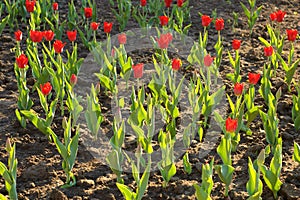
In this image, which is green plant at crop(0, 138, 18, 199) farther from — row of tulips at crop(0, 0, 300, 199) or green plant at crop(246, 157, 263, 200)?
green plant at crop(246, 157, 263, 200)

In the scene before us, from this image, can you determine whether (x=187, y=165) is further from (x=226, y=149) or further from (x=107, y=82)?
(x=107, y=82)

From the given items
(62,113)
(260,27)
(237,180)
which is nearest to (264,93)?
(237,180)

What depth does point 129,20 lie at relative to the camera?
223 inches

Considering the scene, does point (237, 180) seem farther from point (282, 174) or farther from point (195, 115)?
point (195, 115)

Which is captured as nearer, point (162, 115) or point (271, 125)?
point (271, 125)

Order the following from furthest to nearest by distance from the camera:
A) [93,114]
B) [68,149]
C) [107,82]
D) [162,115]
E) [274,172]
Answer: [107,82]
[162,115]
[93,114]
[68,149]
[274,172]

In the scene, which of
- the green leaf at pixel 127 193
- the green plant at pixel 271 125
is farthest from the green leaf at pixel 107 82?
the green leaf at pixel 127 193

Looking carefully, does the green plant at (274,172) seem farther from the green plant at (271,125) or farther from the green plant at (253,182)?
the green plant at (271,125)

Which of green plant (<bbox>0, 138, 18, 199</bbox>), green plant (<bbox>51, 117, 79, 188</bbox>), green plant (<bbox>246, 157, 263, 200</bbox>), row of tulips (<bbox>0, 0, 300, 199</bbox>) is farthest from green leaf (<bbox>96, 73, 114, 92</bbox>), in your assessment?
green plant (<bbox>246, 157, 263, 200</bbox>)

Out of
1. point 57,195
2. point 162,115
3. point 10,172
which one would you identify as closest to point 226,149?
point 162,115

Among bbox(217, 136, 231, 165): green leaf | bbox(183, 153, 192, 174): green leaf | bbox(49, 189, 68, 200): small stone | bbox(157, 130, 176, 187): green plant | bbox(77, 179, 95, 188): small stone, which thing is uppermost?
bbox(217, 136, 231, 165): green leaf

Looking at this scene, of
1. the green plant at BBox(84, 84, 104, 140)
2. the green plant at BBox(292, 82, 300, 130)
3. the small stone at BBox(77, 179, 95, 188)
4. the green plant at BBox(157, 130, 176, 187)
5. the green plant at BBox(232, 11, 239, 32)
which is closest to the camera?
the green plant at BBox(157, 130, 176, 187)

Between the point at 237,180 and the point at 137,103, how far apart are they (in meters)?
0.75

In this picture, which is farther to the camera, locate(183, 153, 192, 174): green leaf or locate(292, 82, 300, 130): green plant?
locate(292, 82, 300, 130): green plant
